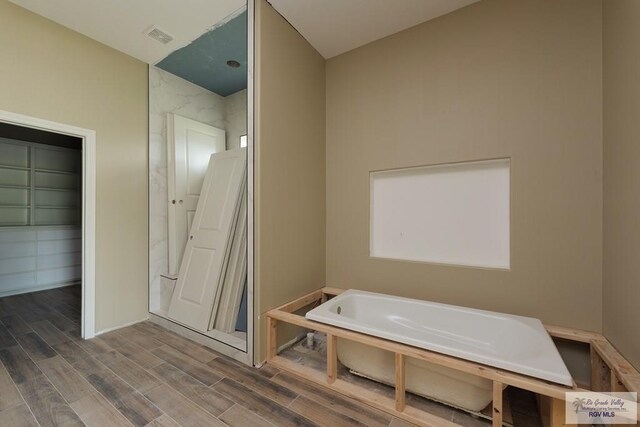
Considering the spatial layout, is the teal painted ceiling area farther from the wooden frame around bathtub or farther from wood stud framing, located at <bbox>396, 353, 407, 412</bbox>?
wood stud framing, located at <bbox>396, 353, 407, 412</bbox>

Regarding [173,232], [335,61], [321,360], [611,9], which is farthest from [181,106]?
[611,9]

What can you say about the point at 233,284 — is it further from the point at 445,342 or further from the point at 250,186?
the point at 445,342

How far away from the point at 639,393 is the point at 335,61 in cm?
299

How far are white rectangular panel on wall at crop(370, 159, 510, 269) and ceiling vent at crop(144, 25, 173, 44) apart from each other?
2.29 meters

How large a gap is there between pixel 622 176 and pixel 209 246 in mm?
3013

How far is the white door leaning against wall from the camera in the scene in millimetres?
2918

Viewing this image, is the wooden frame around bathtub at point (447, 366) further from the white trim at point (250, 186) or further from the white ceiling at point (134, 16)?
the white ceiling at point (134, 16)

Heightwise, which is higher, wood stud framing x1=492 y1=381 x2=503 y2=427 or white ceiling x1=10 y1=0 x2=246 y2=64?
white ceiling x1=10 y1=0 x2=246 y2=64

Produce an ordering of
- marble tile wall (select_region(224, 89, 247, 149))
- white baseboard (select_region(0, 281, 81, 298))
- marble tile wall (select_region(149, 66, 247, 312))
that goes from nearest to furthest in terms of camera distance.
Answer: marble tile wall (select_region(149, 66, 247, 312)) < marble tile wall (select_region(224, 89, 247, 149)) < white baseboard (select_region(0, 281, 81, 298))

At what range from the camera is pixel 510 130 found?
1.83 metres

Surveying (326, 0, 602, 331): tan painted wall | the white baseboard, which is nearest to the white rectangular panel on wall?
(326, 0, 602, 331): tan painted wall

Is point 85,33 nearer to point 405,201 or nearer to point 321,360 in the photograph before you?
point 405,201

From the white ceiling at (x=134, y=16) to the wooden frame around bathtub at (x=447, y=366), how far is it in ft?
8.09

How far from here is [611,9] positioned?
4.87ft
